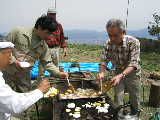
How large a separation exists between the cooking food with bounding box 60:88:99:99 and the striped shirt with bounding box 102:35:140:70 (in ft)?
2.32

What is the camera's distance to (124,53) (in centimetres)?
737

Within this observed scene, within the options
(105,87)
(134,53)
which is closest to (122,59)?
(134,53)

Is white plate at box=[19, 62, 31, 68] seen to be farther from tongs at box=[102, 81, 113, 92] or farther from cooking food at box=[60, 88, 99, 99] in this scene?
tongs at box=[102, 81, 113, 92]

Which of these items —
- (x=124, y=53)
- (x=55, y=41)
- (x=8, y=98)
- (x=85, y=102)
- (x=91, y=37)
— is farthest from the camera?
(x=91, y=37)

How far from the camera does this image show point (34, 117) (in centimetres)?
855

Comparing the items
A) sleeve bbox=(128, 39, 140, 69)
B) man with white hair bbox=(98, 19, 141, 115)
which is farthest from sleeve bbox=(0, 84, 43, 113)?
sleeve bbox=(128, 39, 140, 69)

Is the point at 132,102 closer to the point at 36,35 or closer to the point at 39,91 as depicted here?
the point at 36,35

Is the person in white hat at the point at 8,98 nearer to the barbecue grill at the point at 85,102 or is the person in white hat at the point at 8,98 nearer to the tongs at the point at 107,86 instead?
the barbecue grill at the point at 85,102

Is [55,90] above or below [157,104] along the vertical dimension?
above

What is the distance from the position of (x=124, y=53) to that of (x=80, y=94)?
45.1 inches

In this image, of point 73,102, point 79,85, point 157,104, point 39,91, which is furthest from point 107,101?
point 157,104

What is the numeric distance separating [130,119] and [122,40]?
208 cm

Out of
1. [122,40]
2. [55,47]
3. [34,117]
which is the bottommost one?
[34,117]

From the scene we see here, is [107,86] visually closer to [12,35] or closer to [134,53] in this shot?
[134,53]
